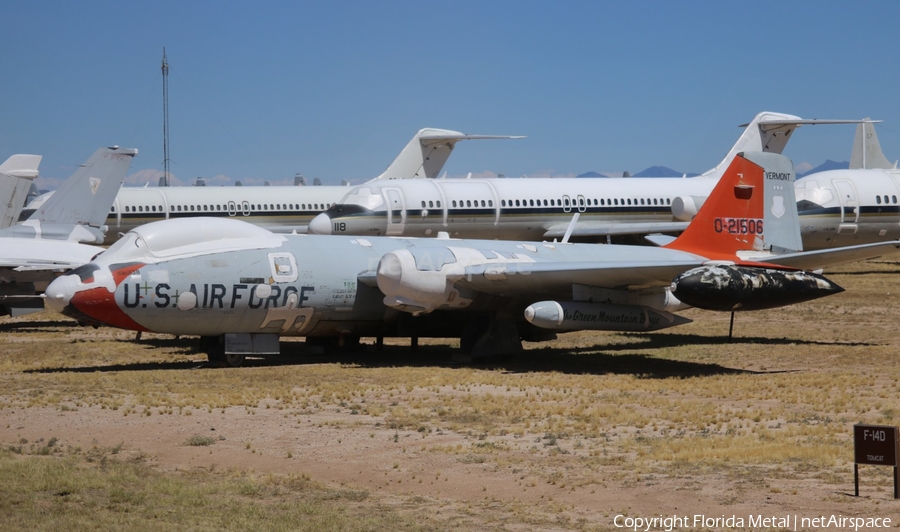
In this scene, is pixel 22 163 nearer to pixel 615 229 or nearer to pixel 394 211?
pixel 394 211

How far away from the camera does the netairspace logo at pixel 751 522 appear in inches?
357

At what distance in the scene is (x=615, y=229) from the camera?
1542 inches

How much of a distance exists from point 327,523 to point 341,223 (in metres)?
27.0

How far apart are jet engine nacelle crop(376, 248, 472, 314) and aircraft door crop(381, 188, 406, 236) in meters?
16.6

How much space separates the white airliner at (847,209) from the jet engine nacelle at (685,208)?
12.3 ft

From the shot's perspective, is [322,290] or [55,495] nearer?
[55,495]

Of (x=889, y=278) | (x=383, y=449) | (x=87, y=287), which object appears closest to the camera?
(x=383, y=449)

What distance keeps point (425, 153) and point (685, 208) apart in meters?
14.0

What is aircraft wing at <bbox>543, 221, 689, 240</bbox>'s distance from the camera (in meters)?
39.0

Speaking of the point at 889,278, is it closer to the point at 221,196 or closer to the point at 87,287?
the point at 221,196

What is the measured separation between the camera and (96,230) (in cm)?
2778

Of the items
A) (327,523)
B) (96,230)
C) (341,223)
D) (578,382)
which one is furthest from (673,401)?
(341,223)

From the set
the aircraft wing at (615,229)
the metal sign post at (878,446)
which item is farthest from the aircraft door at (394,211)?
the metal sign post at (878,446)

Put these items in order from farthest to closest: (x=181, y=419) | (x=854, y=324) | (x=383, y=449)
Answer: (x=854, y=324) → (x=181, y=419) → (x=383, y=449)
